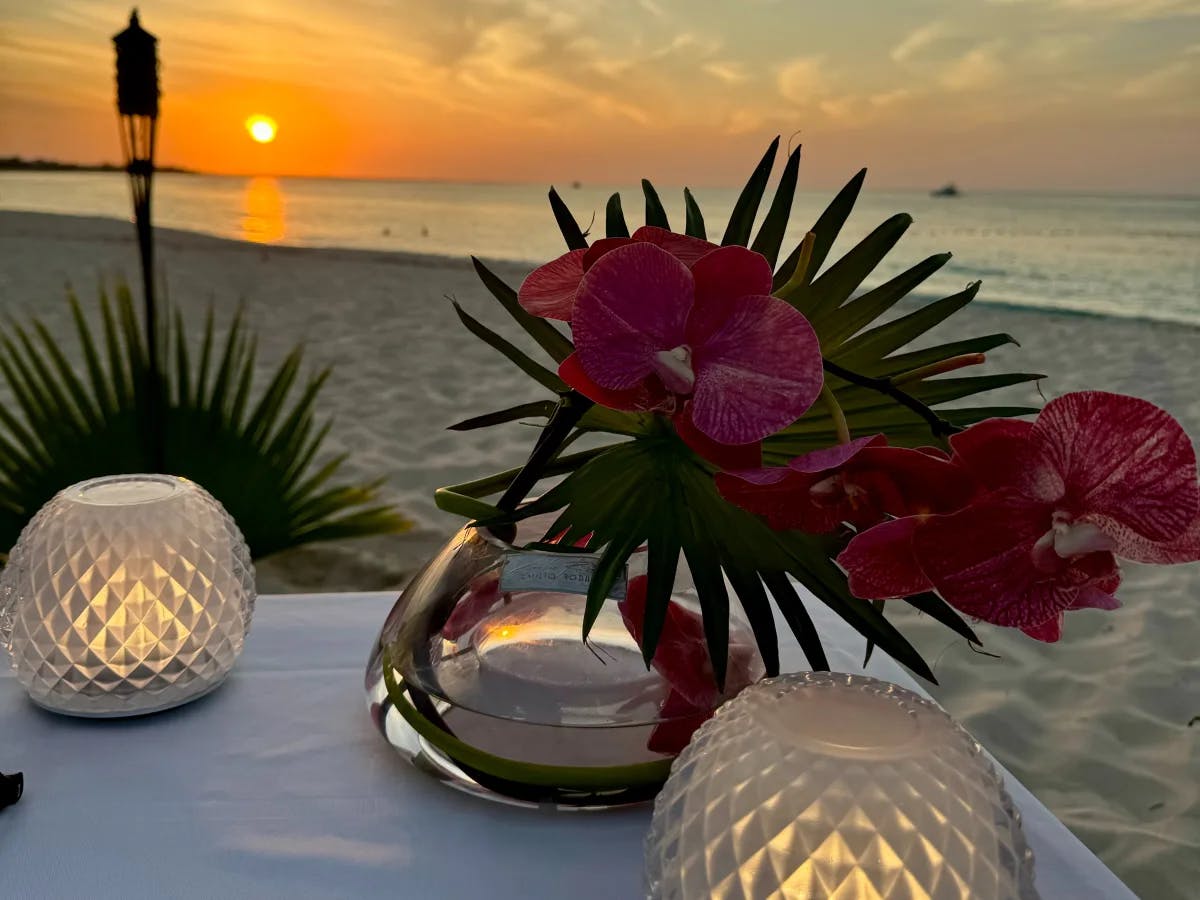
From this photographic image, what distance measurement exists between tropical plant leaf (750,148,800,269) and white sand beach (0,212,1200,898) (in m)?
0.40

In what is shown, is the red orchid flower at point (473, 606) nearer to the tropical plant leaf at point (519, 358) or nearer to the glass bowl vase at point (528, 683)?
A: the glass bowl vase at point (528, 683)

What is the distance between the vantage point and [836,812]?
1.09 ft

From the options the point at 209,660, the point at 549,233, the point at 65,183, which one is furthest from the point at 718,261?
the point at 65,183

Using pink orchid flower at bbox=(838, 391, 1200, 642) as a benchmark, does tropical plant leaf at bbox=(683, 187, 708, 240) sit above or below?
above

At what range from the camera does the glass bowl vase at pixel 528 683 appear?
487 millimetres

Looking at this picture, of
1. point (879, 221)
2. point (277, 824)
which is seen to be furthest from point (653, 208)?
point (879, 221)

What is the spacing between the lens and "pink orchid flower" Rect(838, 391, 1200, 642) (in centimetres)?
30

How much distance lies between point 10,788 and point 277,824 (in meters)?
0.13

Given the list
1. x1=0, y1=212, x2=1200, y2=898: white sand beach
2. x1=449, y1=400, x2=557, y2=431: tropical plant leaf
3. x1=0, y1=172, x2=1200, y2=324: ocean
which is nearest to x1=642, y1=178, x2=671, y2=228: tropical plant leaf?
x1=449, y1=400, x2=557, y2=431: tropical plant leaf

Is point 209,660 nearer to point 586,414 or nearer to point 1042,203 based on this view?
point 586,414

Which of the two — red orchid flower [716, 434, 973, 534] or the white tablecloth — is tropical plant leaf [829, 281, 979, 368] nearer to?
red orchid flower [716, 434, 973, 534]

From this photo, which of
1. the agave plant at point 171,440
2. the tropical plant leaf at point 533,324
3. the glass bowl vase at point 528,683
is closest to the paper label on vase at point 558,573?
the glass bowl vase at point 528,683

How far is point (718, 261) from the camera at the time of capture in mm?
376

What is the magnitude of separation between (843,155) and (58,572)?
43.4ft
